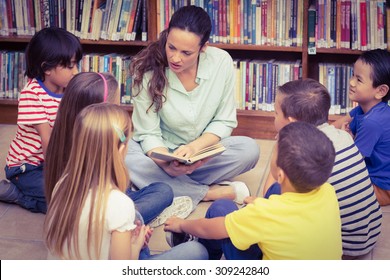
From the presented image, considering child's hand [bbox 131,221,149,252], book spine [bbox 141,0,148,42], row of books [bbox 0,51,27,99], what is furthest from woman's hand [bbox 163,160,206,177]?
row of books [bbox 0,51,27,99]

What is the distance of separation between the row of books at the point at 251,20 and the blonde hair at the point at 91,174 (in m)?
1.59

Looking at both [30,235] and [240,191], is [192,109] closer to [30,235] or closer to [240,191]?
[240,191]

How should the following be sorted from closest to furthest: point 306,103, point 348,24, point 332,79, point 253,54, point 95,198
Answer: point 95,198 < point 306,103 < point 348,24 < point 332,79 < point 253,54

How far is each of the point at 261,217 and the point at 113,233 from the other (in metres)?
0.37

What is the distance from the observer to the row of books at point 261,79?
3232 millimetres

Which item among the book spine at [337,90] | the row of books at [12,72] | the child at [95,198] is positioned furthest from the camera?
the row of books at [12,72]

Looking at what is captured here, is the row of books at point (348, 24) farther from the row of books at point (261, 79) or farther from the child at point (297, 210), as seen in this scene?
the child at point (297, 210)

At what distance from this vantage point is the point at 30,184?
2.62 metres

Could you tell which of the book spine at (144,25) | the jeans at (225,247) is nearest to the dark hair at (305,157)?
the jeans at (225,247)

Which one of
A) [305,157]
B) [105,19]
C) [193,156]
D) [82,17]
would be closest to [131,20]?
[105,19]

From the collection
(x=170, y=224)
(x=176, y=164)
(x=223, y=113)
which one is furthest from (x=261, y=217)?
(x=223, y=113)

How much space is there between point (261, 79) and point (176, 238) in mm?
1315

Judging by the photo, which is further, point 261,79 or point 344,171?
point 261,79

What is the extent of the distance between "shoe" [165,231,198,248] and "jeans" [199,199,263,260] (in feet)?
0.28
